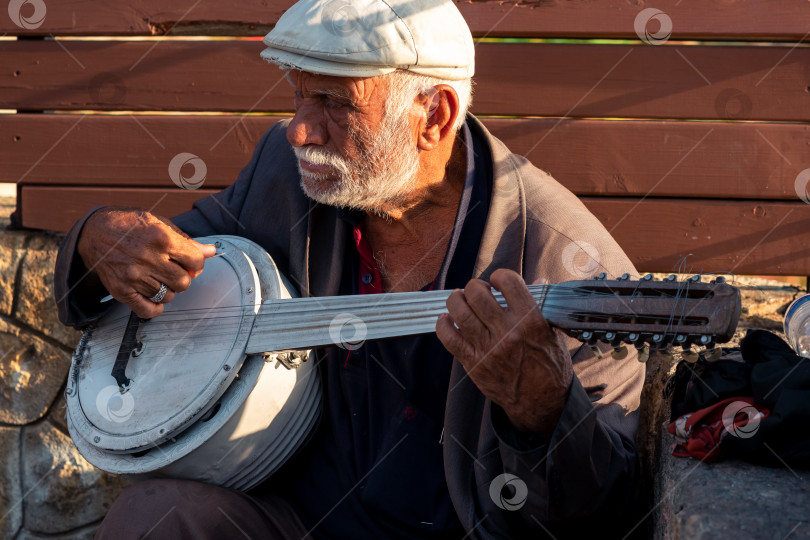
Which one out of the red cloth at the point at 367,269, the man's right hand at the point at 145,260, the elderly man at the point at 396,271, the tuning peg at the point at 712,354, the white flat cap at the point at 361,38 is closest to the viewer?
the tuning peg at the point at 712,354

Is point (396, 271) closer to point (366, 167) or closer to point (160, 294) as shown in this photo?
point (366, 167)

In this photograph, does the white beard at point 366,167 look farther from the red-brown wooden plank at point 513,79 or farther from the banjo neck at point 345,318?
the red-brown wooden plank at point 513,79

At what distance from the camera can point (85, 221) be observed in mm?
2480

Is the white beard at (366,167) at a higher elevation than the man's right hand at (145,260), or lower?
higher

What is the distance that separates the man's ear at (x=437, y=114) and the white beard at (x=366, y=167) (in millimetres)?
56

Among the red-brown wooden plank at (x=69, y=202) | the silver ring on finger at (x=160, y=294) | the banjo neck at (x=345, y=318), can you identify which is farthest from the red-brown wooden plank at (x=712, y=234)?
the red-brown wooden plank at (x=69, y=202)

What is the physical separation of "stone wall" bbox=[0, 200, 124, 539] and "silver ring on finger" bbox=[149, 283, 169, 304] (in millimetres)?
1209

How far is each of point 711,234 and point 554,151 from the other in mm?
649

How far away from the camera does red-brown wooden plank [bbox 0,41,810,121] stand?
299 cm

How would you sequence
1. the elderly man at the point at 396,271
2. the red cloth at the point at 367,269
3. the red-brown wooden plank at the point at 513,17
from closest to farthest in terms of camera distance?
the elderly man at the point at 396,271
the red cloth at the point at 367,269
the red-brown wooden plank at the point at 513,17

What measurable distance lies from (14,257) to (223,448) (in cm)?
170

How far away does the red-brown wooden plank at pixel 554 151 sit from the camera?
3.04m

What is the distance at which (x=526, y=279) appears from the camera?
87.6 inches

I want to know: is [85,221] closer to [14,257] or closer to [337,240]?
[337,240]
